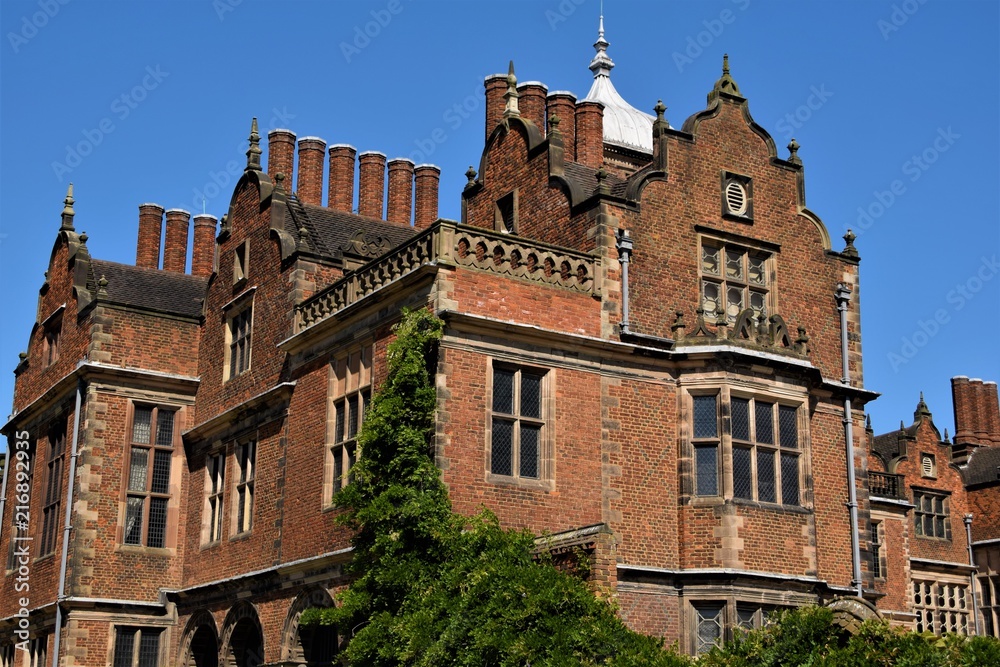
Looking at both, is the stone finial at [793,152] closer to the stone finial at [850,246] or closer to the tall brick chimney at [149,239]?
the stone finial at [850,246]

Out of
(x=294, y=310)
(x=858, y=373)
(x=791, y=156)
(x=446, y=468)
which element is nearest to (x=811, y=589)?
(x=858, y=373)

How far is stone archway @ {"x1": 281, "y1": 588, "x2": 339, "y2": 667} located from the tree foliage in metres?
1.56

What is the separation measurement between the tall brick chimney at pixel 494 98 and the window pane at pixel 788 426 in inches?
293

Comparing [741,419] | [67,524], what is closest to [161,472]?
[67,524]

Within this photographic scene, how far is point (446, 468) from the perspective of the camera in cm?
1808

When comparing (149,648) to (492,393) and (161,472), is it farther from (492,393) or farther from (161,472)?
(492,393)

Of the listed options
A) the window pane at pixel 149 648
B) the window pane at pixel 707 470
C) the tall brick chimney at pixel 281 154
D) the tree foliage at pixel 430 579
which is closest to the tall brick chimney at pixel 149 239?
the tall brick chimney at pixel 281 154

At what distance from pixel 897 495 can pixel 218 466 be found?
1736 cm

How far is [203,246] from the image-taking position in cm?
3216

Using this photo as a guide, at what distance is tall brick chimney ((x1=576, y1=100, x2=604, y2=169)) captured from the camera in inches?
915

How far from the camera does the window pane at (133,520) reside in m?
25.1

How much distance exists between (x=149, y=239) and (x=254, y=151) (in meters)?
6.65

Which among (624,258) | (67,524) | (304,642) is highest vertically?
(624,258)

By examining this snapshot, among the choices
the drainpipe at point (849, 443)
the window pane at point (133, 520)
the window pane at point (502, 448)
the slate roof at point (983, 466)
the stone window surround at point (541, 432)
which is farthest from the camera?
the slate roof at point (983, 466)
